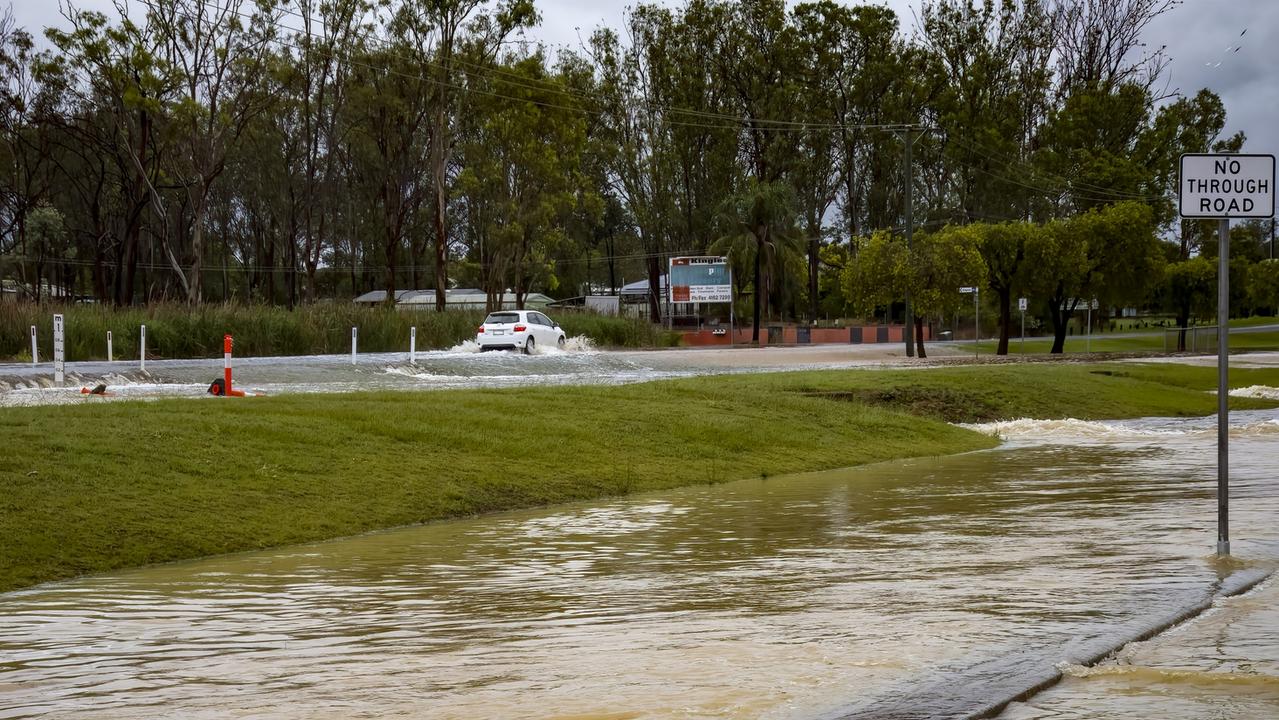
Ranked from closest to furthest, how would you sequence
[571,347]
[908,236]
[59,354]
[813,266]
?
1. [59,354]
2. [908,236]
3. [571,347]
4. [813,266]

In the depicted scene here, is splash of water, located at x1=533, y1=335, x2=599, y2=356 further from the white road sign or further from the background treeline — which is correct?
the white road sign

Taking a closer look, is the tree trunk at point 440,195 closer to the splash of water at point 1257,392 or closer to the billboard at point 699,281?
the billboard at point 699,281

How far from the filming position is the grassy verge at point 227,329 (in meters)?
39.8

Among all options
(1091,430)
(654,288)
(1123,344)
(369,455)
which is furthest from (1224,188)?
(654,288)

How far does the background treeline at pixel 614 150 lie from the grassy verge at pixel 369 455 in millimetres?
33631

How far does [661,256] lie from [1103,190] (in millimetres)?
29189

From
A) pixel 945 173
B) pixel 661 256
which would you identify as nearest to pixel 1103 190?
pixel 945 173

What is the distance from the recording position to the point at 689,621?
27.6 feet

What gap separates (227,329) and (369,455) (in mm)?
29105

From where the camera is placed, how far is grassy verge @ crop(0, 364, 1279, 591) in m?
12.5

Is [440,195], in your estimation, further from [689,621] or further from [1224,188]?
[689,621]

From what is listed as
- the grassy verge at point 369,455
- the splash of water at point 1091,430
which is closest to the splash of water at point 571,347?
the grassy verge at point 369,455

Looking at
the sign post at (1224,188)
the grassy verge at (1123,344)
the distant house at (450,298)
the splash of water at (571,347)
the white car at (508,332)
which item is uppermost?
the distant house at (450,298)

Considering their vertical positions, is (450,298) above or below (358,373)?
above
